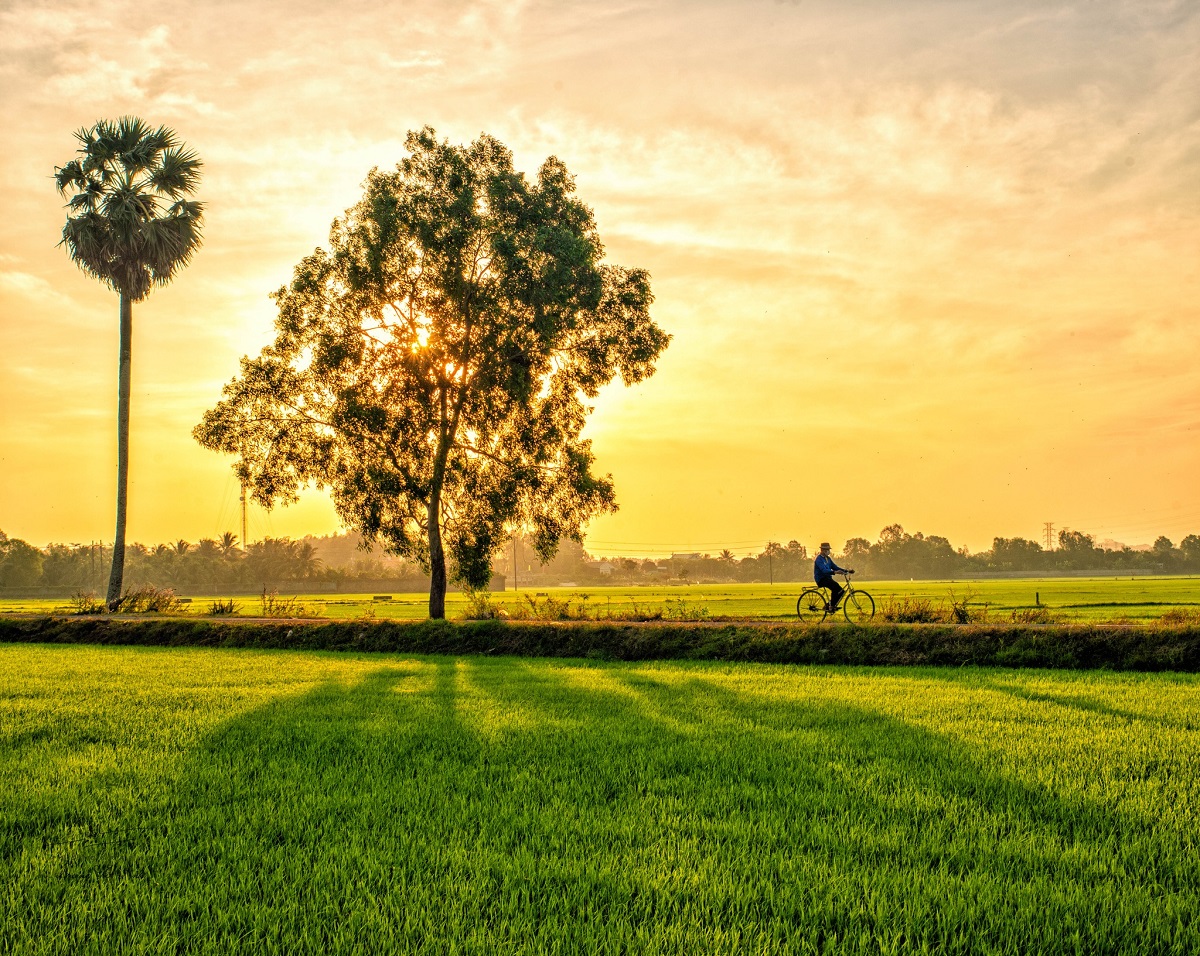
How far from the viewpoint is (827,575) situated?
21.9 metres

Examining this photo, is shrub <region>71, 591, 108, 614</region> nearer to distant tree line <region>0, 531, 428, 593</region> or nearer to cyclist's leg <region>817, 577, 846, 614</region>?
cyclist's leg <region>817, 577, 846, 614</region>

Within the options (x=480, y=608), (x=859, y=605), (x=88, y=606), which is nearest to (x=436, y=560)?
(x=480, y=608)

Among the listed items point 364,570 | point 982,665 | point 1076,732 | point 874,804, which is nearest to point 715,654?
point 982,665

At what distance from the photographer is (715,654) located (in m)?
18.5

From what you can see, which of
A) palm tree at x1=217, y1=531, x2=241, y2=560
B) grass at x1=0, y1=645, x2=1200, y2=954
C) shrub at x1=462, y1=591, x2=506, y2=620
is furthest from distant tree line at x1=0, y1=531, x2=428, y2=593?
grass at x1=0, y1=645, x2=1200, y2=954

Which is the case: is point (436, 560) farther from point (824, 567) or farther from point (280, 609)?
point (824, 567)

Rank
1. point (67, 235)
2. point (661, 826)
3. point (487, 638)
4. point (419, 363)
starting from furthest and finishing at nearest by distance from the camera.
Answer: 1. point (67, 235)
2. point (419, 363)
3. point (487, 638)
4. point (661, 826)

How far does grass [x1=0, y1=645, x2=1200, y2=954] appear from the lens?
4.09 metres

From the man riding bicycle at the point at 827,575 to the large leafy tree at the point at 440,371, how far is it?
28.0ft

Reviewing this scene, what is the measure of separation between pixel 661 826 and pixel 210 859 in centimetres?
304

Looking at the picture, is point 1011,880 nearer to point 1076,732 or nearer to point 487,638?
point 1076,732

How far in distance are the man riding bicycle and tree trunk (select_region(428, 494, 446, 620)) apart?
Result: 42.5ft

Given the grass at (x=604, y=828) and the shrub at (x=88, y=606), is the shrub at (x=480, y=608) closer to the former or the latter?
the grass at (x=604, y=828)

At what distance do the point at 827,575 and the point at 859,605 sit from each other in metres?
1.64
